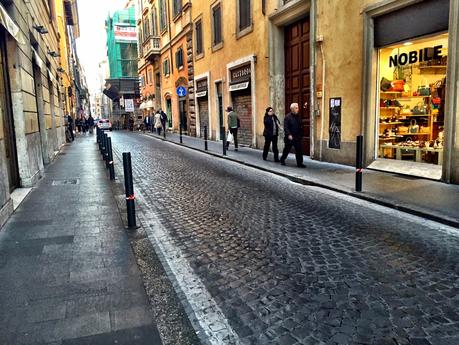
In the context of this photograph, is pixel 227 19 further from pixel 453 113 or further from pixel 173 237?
pixel 173 237

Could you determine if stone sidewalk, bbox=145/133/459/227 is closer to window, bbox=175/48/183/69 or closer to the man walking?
the man walking

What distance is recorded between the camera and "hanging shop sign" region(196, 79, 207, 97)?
22500mm

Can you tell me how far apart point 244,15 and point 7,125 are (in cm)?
1154

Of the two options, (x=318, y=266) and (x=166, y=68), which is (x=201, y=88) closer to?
(x=166, y=68)

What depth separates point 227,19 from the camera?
18500mm

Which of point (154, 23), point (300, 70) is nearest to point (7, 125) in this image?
point (300, 70)

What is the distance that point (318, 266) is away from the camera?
4066mm

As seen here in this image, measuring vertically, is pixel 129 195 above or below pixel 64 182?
above

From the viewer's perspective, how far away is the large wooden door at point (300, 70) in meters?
13.1

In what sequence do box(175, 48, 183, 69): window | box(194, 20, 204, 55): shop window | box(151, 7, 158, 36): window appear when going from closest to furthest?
box(194, 20, 204, 55): shop window
box(175, 48, 183, 69): window
box(151, 7, 158, 36): window

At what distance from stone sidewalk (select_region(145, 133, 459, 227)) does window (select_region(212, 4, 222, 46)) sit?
10.4 meters

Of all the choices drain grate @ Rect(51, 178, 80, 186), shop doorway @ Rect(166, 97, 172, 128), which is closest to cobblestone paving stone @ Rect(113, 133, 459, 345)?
drain grate @ Rect(51, 178, 80, 186)

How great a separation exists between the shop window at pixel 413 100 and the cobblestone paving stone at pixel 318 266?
3.12 m

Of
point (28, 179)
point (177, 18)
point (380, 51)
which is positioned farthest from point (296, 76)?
point (177, 18)
